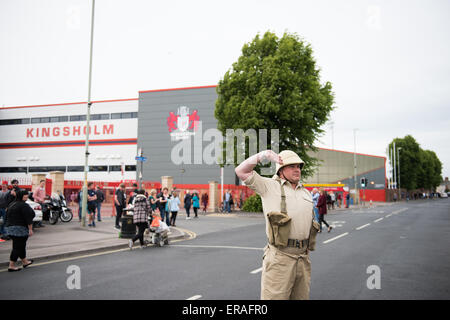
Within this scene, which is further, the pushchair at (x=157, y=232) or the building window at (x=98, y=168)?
the building window at (x=98, y=168)

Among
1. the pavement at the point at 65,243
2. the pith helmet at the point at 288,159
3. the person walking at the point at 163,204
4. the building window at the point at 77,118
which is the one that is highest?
the building window at the point at 77,118

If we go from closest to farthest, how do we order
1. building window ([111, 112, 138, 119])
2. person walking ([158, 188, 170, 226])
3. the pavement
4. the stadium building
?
the pavement → person walking ([158, 188, 170, 226]) → the stadium building → building window ([111, 112, 138, 119])

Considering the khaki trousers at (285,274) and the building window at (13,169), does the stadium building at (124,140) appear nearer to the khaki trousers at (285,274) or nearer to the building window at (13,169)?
the building window at (13,169)

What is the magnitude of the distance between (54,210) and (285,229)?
16.0 metres

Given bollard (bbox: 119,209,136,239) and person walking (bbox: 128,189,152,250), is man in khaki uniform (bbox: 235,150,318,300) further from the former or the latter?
bollard (bbox: 119,209,136,239)

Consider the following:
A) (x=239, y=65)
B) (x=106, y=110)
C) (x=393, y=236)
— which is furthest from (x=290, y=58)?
(x=106, y=110)

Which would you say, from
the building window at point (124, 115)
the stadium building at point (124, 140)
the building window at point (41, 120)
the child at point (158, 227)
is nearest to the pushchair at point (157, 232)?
the child at point (158, 227)

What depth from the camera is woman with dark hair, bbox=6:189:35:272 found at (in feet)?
24.2

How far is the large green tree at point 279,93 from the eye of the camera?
2611 centimetres

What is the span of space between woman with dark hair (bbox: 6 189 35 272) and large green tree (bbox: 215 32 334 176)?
64.7ft

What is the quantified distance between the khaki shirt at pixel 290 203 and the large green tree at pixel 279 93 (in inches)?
890

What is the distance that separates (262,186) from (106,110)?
167 ft

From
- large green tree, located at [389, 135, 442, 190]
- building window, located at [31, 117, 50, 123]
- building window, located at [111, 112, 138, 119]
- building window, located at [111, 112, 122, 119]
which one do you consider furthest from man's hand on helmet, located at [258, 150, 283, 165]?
large green tree, located at [389, 135, 442, 190]
